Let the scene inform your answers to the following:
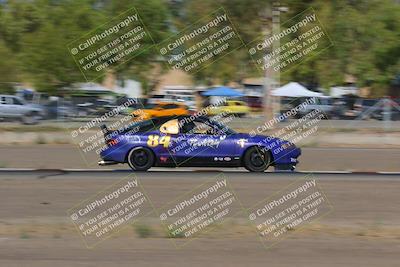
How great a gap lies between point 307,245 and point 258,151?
6917mm

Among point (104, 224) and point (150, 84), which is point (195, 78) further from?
point (104, 224)

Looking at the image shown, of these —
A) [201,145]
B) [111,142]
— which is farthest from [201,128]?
[111,142]

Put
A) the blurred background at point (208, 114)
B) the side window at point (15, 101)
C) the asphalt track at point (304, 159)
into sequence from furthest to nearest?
the side window at point (15, 101), the asphalt track at point (304, 159), the blurred background at point (208, 114)

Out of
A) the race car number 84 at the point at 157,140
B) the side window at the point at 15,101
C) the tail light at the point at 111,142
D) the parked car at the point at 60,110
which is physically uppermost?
the side window at the point at 15,101

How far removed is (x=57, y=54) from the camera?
38219 mm
